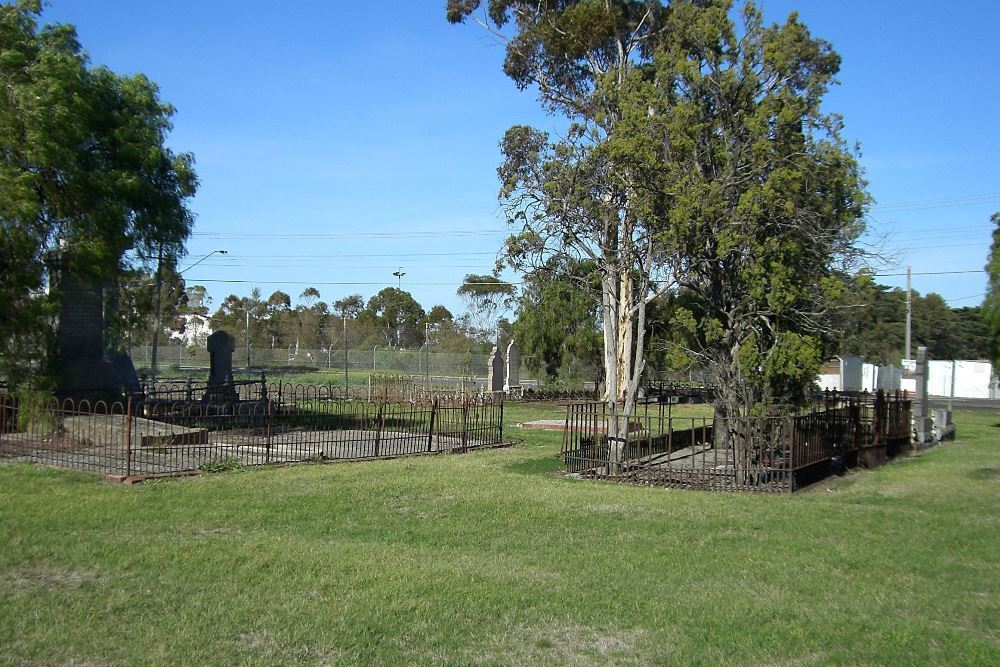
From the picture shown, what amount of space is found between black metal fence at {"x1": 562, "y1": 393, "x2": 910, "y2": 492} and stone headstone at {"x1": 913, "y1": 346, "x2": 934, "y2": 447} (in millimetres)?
4518

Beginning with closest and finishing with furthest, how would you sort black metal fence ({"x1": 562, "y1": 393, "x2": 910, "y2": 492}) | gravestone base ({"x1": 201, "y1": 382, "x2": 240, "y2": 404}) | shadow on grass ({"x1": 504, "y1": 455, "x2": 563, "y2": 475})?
black metal fence ({"x1": 562, "y1": 393, "x2": 910, "y2": 492})
shadow on grass ({"x1": 504, "y1": 455, "x2": 563, "y2": 475})
gravestone base ({"x1": 201, "y1": 382, "x2": 240, "y2": 404})

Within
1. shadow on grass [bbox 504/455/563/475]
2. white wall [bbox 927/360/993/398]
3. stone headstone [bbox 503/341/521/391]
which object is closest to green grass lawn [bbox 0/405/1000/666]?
shadow on grass [bbox 504/455/563/475]

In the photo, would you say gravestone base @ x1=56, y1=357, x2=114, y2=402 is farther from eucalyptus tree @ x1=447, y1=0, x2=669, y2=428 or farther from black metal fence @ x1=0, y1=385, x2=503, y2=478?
eucalyptus tree @ x1=447, y1=0, x2=669, y2=428

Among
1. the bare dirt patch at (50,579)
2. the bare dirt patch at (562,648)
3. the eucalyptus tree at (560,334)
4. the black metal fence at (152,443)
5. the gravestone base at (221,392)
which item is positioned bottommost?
the bare dirt patch at (50,579)

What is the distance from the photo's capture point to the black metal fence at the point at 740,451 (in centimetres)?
1334

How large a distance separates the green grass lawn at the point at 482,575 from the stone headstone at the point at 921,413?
9.75m

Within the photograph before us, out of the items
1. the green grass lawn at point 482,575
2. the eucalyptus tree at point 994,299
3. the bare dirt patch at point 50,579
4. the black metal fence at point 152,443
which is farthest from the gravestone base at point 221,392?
the eucalyptus tree at point 994,299

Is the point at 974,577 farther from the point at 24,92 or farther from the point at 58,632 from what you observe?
the point at 24,92

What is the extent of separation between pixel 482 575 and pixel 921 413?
1897 cm

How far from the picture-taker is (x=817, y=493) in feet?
42.9

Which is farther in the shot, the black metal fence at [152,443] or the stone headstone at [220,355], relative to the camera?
the stone headstone at [220,355]

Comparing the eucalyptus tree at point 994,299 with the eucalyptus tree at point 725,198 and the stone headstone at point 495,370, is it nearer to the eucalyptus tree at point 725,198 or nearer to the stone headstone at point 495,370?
the eucalyptus tree at point 725,198

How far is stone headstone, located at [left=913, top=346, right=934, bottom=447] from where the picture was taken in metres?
21.8

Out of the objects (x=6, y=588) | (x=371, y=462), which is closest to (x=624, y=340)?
(x=371, y=462)
